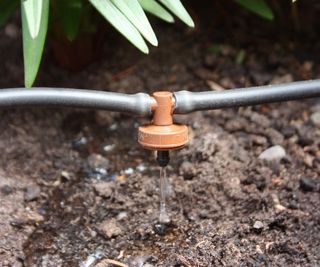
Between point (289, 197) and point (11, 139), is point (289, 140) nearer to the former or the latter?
point (289, 197)

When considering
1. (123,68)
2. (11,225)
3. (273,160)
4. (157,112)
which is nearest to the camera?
(157,112)

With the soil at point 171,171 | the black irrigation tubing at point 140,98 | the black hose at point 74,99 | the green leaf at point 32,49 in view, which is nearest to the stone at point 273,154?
the soil at point 171,171

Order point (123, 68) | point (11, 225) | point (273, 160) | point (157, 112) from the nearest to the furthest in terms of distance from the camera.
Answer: point (157, 112) → point (11, 225) → point (273, 160) → point (123, 68)

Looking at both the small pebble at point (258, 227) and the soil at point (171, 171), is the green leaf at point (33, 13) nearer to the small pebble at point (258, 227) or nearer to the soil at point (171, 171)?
the soil at point (171, 171)

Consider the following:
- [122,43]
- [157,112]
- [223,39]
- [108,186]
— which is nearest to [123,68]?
[122,43]

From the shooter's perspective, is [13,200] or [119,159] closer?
[13,200]

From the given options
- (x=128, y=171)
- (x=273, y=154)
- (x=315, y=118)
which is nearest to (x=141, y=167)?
(x=128, y=171)
